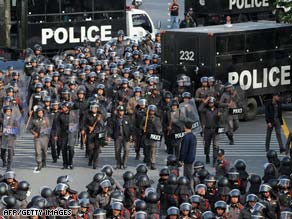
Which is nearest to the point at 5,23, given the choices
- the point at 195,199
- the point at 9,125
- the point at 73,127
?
the point at 73,127

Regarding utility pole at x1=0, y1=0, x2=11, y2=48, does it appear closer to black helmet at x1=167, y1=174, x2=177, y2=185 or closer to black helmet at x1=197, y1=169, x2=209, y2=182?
black helmet at x1=197, y1=169, x2=209, y2=182

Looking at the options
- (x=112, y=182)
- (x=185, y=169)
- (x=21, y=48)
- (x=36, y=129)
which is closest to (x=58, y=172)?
(x=36, y=129)

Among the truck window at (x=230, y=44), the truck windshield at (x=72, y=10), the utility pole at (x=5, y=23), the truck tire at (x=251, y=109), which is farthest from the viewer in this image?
the truck windshield at (x=72, y=10)

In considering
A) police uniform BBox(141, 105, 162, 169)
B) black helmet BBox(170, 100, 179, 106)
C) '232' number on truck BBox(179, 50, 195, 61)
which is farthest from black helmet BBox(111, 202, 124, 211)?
'232' number on truck BBox(179, 50, 195, 61)

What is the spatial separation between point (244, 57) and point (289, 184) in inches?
490

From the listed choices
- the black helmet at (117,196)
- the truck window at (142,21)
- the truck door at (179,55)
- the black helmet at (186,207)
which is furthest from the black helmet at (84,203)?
the truck window at (142,21)

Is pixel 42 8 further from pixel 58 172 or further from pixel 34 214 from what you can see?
pixel 34 214

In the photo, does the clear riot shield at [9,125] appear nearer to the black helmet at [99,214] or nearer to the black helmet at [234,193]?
the black helmet at [234,193]

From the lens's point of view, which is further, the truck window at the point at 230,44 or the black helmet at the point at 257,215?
the truck window at the point at 230,44

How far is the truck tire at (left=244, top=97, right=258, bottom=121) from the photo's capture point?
35156 mm

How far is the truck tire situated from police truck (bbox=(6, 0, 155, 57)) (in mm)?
9515

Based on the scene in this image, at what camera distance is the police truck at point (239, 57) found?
1363 inches

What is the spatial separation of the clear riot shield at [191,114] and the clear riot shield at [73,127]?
241 centimetres

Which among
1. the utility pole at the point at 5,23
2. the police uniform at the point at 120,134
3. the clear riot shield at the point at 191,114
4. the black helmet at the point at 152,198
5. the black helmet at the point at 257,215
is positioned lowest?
the black helmet at the point at 257,215
